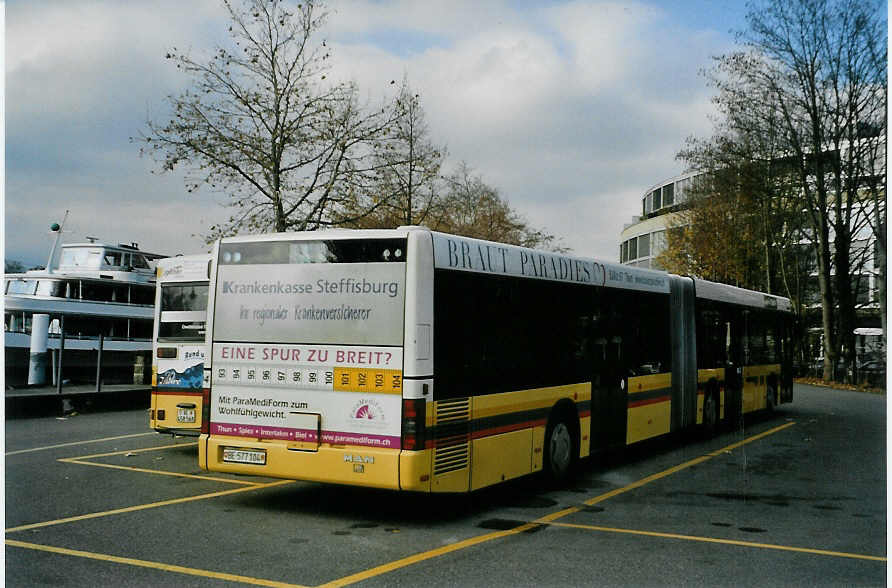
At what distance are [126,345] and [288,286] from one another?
3293 centimetres

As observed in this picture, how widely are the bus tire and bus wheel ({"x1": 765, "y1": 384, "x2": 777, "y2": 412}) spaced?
10.2m

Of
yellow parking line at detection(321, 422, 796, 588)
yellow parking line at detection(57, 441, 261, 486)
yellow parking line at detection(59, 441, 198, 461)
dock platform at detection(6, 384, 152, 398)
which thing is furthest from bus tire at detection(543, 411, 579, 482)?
dock platform at detection(6, 384, 152, 398)

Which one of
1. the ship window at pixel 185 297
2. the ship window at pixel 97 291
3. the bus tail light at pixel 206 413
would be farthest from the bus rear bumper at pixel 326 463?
the ship window at pixel 97 291

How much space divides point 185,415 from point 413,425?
5.82 metres

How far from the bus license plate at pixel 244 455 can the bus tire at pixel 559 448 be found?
3278 millimetres

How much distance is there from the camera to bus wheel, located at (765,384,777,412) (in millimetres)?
20078

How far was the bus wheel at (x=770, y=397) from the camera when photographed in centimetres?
2008

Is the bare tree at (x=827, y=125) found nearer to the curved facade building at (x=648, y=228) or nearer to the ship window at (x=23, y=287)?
the ship window at (x=23, y=287)

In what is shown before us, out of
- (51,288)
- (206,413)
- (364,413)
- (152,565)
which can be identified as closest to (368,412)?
(364,413)

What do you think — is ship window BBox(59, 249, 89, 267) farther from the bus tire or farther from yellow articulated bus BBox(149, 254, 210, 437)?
the bus tire

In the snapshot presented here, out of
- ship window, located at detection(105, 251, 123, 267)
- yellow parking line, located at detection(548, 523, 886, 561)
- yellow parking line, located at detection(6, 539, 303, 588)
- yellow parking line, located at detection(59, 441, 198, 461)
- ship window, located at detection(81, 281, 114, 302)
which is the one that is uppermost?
ship window, located at detection(105, 251, 123, 267)

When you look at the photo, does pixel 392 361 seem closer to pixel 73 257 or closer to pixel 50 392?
pixel 50 392

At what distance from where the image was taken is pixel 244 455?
9.10 meters

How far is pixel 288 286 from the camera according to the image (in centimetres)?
917
